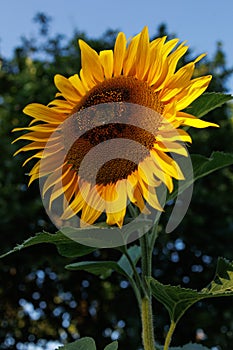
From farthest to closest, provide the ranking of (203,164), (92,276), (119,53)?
1. (92,276)
2. (203,164)
3. (119,53)

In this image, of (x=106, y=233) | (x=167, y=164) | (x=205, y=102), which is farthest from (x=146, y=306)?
(x=205, y=102)

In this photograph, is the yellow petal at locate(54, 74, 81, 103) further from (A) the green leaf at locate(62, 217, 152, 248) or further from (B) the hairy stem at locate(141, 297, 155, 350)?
(B) the hairy stem at locate(141, 297, 155, 350)

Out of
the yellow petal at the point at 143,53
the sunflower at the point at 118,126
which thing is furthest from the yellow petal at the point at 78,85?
the yellow petal at the point at 143,53

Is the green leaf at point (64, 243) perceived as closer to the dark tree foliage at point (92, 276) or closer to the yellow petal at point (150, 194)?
the yellow petal at point (150, 194)

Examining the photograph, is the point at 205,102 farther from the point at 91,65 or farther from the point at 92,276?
the point at 92,276

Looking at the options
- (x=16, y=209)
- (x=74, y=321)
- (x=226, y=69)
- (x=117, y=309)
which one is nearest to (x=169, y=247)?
(x=117, y=309)

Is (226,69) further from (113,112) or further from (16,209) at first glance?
(113,112)

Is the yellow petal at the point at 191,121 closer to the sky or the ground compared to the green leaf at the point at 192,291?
closer to the sky
